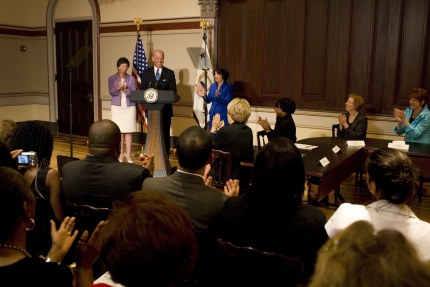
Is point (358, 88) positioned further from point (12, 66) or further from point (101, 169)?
point (12, 66)

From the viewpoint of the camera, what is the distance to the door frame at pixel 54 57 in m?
8.01

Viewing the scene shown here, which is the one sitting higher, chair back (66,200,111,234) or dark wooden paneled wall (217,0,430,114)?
dark wooden paneled wall (217,0,430,114)

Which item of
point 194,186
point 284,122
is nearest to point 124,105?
point 284,122

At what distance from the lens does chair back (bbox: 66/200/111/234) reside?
212cm

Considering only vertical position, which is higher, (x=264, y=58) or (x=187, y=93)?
(x=264, y=58)

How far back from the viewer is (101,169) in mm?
2348

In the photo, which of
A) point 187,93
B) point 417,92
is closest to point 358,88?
point 417,92

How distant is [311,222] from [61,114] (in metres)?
8.03

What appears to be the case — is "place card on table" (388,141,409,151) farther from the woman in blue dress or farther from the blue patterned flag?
the blue patterned flag

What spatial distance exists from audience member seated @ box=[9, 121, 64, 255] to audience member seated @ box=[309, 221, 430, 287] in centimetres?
179

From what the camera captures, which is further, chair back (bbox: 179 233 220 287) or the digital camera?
the digital camera

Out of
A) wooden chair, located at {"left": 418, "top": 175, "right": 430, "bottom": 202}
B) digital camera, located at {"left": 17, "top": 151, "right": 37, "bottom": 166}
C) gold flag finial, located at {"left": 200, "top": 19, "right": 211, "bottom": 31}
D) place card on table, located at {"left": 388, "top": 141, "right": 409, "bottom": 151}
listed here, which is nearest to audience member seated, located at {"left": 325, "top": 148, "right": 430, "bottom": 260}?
digital camera, located at {"left": 17, "top": 151, "right": 37, "bottom": 166}

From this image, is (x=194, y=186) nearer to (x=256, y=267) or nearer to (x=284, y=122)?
(x=256, y=267)

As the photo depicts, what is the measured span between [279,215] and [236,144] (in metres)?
1.89
